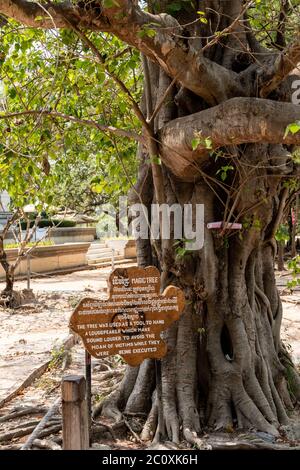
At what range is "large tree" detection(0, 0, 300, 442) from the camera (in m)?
4.69

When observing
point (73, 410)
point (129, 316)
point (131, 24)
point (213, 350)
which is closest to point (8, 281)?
point (213, 350)

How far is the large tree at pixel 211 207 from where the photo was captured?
15.4ft

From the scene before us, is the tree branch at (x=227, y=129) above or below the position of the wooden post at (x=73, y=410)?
above

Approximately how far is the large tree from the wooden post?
1287 mm

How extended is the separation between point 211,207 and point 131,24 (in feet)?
6.14

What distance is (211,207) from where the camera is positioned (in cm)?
534

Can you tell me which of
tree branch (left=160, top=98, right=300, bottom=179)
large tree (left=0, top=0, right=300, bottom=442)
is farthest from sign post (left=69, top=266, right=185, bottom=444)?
tree branch (left=160, top=98, right=300, bottom=179)

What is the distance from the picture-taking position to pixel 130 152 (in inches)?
271

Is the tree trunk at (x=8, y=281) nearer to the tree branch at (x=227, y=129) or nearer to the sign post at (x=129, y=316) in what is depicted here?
the tree branch at (x=227, y=129)

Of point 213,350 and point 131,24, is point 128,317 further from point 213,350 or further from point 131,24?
point 131,24

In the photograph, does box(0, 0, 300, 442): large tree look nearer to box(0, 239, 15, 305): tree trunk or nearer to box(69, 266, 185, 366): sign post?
box(69, 266, 185, 366): sign post

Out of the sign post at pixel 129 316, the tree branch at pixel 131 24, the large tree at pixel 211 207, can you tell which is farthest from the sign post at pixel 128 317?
the tree branch at pixel 131 24

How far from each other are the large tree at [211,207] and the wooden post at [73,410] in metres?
1.29
